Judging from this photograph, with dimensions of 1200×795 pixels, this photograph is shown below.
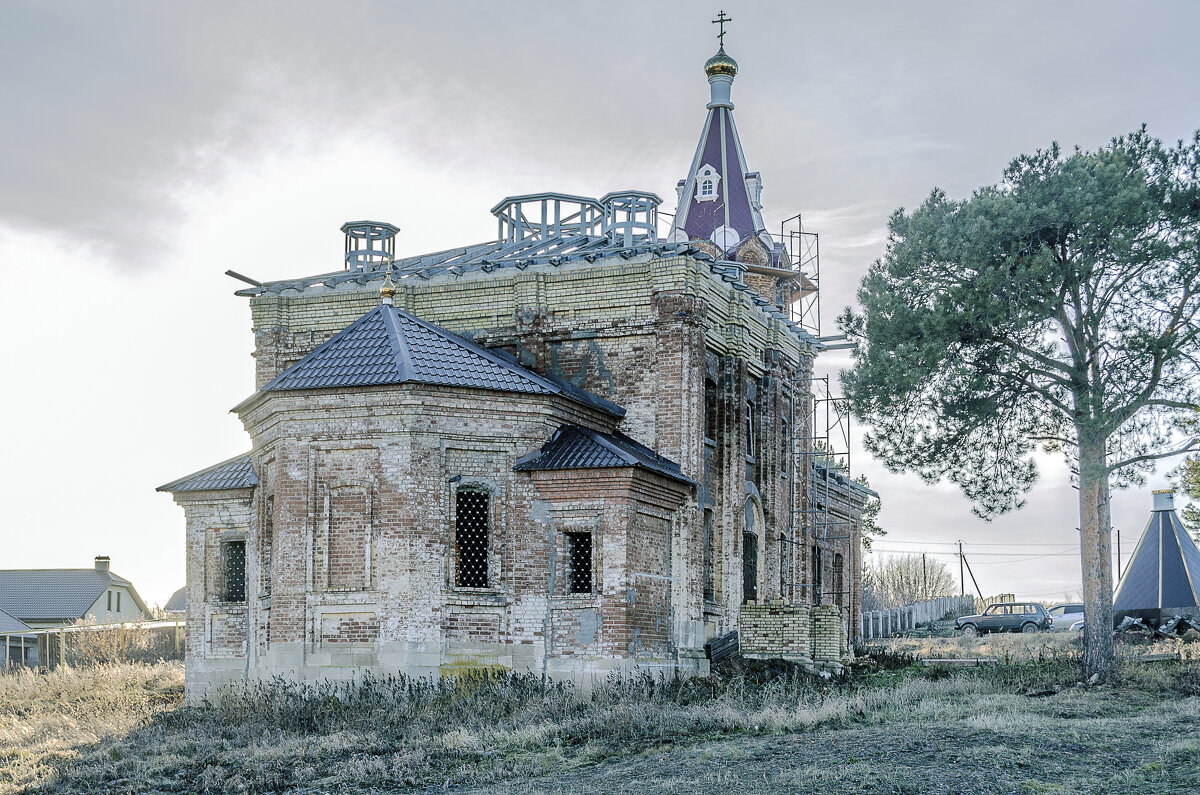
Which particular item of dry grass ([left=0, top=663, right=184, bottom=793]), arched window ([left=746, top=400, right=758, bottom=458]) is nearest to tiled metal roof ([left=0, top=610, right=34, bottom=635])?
dry grass ([left=0, top=663, right=184, bottom=793])

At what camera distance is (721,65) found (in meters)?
34.1

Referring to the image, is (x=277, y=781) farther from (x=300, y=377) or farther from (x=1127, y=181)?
(x=1127, y=181)

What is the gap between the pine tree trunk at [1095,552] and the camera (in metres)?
20.2

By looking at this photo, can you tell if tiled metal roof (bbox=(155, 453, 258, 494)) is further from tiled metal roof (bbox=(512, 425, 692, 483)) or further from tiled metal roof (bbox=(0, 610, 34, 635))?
tiled metal roof (bbox=(0, 610, 34, 635))

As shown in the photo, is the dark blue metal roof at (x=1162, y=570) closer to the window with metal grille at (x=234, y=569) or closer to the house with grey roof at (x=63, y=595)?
the window with metal grille at (x=234, y=569)

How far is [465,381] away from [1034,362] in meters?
10.1

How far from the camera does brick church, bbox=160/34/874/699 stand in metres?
18.1

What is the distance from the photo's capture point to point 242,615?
816 inches

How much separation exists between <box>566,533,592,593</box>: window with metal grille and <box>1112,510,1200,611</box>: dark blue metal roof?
17144mm

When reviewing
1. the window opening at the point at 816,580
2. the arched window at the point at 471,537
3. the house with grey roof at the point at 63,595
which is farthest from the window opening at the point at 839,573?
the house with grey roof at the point at 63,595

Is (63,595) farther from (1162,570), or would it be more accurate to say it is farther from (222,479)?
(1162,570)

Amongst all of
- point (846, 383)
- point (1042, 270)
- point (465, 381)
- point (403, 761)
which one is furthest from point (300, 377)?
point (1042, 270)

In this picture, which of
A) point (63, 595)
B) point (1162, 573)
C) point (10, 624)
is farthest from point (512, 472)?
point (63, 595)

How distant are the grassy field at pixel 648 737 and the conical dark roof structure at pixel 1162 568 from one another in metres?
10.2
